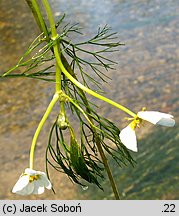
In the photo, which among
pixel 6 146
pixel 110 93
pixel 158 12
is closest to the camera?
pixel 6 146

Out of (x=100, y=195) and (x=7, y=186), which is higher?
(x=7, y=186)

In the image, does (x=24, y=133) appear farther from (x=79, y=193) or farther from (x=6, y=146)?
(x=79, y=193)

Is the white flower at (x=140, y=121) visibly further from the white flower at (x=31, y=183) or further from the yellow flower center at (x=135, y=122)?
the white flower at (x=31, y=183)

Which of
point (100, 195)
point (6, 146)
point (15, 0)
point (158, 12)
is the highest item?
point (15, 0)
